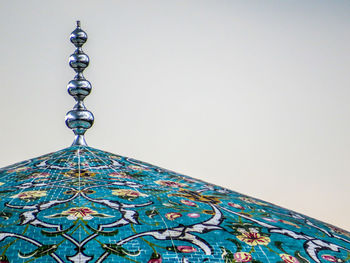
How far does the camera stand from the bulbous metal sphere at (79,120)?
3.18 metres

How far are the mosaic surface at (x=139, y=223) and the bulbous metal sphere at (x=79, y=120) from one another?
17.6 inches

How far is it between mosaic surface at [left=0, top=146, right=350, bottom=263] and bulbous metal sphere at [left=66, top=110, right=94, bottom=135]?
0.45 m

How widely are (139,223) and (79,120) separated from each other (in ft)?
4.32

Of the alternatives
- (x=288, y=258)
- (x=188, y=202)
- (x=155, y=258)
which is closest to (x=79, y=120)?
(x=188, y=202)

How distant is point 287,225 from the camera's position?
2279mm

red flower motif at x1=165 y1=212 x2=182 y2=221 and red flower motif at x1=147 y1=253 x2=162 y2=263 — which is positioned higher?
red flower motif at x1=165 y1=212 x2=182 y2=221

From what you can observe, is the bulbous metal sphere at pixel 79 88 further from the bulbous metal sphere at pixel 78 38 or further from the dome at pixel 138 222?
the dome at pixel 138 222

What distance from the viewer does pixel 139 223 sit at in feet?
6.59

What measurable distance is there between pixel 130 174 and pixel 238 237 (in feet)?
2.88

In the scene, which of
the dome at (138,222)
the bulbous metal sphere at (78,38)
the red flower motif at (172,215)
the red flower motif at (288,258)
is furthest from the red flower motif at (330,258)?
the bulbous metal sphere at (78,38)

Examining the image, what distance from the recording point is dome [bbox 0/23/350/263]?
71.5 inches

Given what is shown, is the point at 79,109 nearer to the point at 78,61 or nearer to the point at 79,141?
the point at 79,141

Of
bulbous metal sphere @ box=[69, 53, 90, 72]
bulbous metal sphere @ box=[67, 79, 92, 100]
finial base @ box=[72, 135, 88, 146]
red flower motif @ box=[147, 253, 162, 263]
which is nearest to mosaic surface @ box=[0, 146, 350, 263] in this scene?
red flower motif @ box=[147, 253, 162, 263]

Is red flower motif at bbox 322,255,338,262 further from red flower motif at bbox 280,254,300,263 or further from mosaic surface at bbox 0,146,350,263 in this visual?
red flower motif at bbox 280,254,300,263
